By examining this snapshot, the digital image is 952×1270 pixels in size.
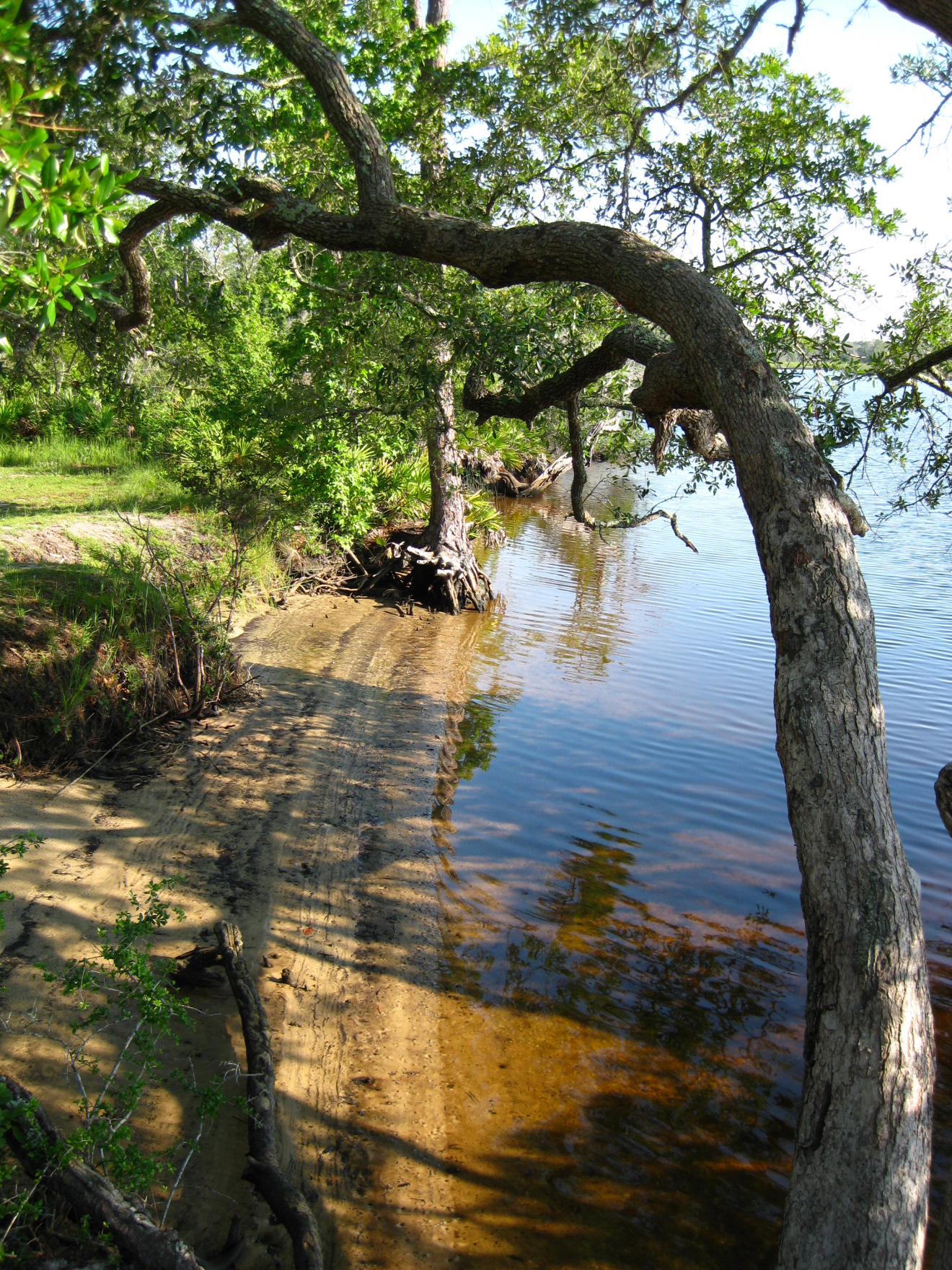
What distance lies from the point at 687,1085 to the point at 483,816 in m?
2.90

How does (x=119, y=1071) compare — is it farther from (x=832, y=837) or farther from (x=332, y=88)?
(x=332, y=88)

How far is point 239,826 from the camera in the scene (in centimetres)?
570

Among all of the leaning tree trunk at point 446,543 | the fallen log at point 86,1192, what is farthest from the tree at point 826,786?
the leaning tree trunk at point 446,543

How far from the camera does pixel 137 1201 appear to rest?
2527 millimetres

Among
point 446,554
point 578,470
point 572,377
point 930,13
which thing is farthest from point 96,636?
point 446,554

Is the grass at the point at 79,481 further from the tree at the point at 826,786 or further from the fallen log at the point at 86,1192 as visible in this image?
the fallen log at the point at 86,1192

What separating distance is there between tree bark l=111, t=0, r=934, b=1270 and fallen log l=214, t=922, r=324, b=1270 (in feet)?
4.98

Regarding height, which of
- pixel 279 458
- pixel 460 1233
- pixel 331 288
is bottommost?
pixel 460 1233

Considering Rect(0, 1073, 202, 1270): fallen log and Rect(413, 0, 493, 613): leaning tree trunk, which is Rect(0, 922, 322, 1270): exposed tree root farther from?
Rect(413, 0, 493, 613): leaning tree trunk

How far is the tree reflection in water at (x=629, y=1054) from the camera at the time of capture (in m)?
3.50

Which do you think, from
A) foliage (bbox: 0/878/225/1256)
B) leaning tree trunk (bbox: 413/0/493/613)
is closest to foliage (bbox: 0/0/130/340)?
foliage (bbox: 0/878/225/1256)

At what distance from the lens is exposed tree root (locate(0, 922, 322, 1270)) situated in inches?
90.5

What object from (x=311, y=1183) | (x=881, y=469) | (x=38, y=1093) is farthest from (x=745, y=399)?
(x=881, y=469)

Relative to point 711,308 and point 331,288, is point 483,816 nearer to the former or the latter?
point 711,308
